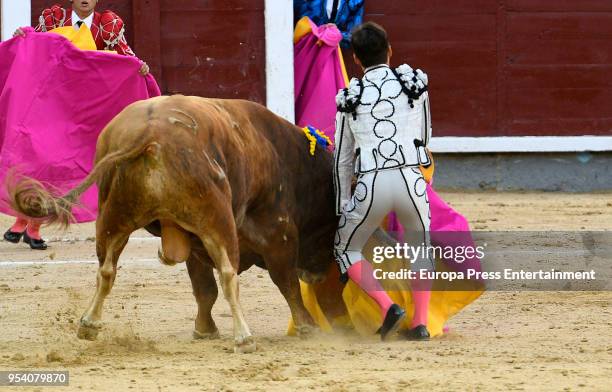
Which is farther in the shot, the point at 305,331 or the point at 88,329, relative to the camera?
the point at 305,331

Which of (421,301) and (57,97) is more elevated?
(57,97)

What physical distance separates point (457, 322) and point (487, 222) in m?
2.96

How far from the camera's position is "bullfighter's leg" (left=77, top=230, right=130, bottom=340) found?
4.06 metres

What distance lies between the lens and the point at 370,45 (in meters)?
4.59

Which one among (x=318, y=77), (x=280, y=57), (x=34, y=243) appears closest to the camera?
(x=34, y=243)

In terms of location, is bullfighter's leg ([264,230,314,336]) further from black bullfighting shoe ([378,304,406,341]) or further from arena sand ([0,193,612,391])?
black bullfighting shoe ([378,304,406,341])

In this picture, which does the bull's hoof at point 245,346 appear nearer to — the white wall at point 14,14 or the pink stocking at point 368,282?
the pink stocking at point 368,282

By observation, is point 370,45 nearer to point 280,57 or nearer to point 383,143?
point 383,143

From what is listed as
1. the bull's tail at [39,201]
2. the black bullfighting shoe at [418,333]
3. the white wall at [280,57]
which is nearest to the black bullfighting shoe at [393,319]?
the black bullfighting shoe at [418,333]

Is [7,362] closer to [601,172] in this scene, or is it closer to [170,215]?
[170,215]

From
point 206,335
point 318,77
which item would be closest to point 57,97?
point 206,335

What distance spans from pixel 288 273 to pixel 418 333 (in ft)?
1.68

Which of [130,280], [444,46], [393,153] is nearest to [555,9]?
[444,46]

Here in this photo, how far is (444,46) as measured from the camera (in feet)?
32.1
